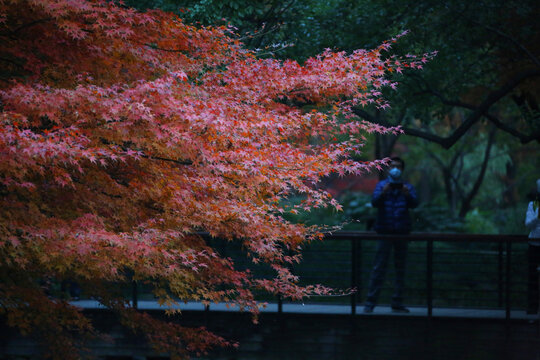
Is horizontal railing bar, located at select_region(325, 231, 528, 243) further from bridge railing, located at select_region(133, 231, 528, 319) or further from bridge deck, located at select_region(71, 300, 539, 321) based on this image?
bridge deck, located at select_region(71, 300, 539, 321)

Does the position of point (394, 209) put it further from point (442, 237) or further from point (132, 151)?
point (132, 151)

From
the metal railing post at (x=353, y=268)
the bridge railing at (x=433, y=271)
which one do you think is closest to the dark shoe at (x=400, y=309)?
the bridge railing at (x=433, y=271)

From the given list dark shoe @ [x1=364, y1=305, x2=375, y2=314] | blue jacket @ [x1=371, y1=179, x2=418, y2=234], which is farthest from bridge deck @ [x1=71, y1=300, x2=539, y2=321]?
blue jacket @ [x1=371, y1=179, x2=418, y2=234]

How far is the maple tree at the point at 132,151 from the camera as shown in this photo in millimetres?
4938

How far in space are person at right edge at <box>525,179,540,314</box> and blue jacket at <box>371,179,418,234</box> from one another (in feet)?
4.94

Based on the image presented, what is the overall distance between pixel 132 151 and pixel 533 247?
19.0 feet

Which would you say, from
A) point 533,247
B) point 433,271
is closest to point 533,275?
point 533,247

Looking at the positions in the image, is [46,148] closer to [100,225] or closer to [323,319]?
[100,225]

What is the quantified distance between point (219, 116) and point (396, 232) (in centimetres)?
402

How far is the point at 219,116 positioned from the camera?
504 cm

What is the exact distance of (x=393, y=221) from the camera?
8.23 meters

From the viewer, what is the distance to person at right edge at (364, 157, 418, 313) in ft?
26.2

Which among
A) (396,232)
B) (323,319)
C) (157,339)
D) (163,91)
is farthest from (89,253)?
(396,232)

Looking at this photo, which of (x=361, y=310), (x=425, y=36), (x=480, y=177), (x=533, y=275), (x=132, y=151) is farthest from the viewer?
(x=480, y=177)
